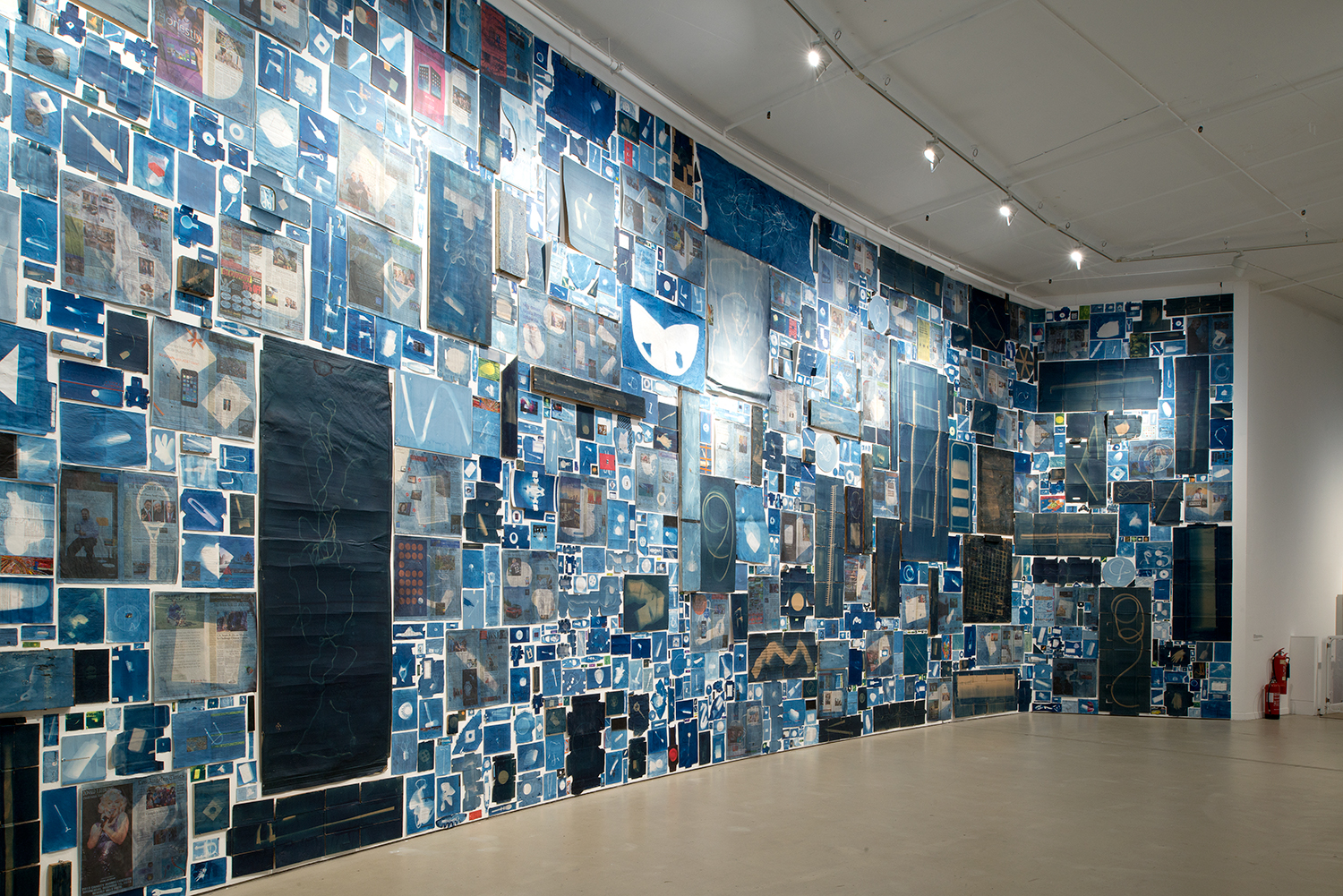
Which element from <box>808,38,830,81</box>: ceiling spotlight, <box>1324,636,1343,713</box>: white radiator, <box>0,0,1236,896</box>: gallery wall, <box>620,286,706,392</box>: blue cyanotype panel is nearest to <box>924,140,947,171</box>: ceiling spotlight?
<box>808,38,830,81</box>: ceiling spotlight

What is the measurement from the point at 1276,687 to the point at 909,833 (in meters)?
6.55

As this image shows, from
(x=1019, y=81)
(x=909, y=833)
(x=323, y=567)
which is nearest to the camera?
(x=323, y=567)

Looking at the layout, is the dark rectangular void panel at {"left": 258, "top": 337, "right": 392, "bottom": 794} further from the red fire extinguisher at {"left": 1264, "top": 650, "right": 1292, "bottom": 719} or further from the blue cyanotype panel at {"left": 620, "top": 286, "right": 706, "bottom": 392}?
the red fire extinguisher at {"left": 1264, "top": 650, "right": 1292, "bottom": 719}

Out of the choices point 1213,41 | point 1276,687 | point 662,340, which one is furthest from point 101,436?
point 1276,687

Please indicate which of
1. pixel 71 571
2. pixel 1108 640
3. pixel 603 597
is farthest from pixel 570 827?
pixel 1108 640

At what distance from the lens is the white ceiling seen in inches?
204

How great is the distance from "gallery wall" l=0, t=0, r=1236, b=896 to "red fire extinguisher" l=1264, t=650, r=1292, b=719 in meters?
3.60

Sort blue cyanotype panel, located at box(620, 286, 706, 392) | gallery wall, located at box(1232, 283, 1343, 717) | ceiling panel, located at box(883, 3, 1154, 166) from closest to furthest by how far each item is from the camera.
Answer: ceiling panel, located at box(883, 3, 1154, 166)
blue cyanotype panel, located at box(620, 286, 706, 392)
gallery wall, located at box(1232, 283, 1343, 717)

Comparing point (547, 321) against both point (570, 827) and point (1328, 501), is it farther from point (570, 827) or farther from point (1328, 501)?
point (1328, 501)

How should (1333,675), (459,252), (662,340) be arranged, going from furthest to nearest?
(1333,675), (662,340), (459,252)

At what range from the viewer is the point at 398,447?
4422 mm

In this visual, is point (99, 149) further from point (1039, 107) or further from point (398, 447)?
point (1039, 107)

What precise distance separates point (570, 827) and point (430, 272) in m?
2.82

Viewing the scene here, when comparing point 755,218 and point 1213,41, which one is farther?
point 755,218
